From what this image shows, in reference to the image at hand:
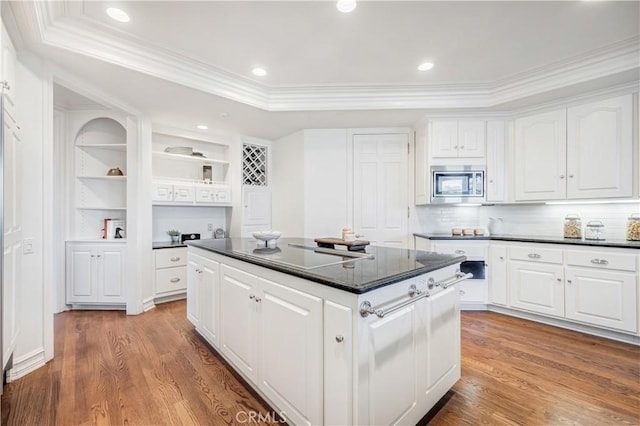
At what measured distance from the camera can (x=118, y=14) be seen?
2.02 metres

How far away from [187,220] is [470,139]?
4097 mm

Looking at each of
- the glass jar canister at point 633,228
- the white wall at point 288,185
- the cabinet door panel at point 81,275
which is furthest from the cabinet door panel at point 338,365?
the cabinet door panel at point 81,275

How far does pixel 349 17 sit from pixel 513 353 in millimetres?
2943

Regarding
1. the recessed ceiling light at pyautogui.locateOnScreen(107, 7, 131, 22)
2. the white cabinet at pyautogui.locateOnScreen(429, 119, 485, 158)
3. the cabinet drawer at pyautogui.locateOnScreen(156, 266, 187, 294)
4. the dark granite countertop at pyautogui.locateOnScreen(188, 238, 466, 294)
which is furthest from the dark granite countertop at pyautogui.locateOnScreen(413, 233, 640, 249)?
the recessed ceiling light at pyautogui.locateOnScreen(107, 7, 131, 22)

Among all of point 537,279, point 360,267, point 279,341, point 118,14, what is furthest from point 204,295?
point 537,279

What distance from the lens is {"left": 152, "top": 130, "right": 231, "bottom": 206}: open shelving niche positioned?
13.1 feet

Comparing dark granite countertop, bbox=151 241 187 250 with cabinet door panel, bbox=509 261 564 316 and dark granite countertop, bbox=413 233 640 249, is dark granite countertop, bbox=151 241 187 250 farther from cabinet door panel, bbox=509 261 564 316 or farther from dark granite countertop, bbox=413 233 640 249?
cabinet door panel, bbox=509 261 564 316

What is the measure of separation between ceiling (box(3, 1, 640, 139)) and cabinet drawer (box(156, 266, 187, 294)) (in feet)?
6.49

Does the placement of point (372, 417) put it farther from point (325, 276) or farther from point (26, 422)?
point (26, 422)

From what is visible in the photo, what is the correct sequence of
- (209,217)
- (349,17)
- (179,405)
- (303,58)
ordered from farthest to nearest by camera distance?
A: (209,217) → (303,58) → (349,17) → (179,405)

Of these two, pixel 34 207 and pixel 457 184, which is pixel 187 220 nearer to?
pixel 34 207

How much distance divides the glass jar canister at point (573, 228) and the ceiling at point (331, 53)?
134 cm

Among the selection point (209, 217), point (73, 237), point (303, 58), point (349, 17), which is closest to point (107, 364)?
point (73, 237)

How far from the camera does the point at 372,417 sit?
1.21 meters
